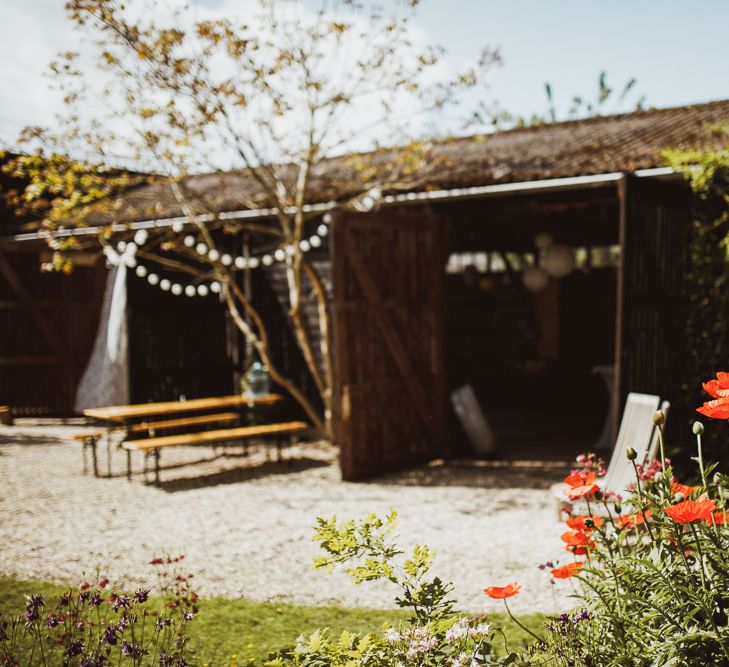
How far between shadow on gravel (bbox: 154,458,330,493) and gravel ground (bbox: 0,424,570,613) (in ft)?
0.06

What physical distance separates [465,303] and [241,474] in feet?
21.2

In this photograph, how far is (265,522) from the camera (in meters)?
6.05

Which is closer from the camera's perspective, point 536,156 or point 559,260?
point 536,156

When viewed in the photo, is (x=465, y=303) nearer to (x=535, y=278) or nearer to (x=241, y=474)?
(x=535, y=278)

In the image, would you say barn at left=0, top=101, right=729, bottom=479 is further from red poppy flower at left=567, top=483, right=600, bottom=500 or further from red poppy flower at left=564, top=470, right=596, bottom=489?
red poppy flower at left=567, top=483, right=600, bottom=500

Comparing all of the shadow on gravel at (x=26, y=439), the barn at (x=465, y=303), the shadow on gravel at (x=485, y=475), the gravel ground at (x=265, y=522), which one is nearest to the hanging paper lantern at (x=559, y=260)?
the barn at (x=465, y=303)

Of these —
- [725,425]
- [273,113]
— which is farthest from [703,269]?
[273,113]

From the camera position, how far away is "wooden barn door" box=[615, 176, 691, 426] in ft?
20.7

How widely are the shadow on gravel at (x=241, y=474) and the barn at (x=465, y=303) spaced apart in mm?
504

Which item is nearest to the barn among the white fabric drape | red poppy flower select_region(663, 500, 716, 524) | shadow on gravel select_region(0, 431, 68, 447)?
the white fabric drape

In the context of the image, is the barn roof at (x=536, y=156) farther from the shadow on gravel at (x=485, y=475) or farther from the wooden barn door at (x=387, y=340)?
the shadow on gravel at (x=485, y=475)

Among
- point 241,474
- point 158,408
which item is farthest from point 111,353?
point 241,474

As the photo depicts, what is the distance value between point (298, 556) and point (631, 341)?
9.98 feet

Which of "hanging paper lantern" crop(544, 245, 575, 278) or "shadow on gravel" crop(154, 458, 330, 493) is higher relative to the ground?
"hanging paper lantern" crop(544, 245, 575, 278)
